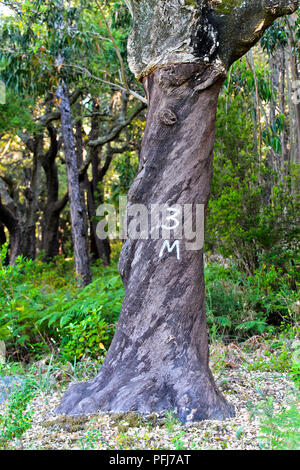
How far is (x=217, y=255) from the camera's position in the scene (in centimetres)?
954

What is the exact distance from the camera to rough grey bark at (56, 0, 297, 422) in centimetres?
377

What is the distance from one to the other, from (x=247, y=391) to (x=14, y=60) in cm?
934

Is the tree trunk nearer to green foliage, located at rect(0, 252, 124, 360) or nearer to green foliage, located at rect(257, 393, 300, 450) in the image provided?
green foliage, located at rect(257, 393, 300, 450)

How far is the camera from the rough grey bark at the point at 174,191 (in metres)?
3.77

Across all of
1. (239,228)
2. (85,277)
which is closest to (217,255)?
(239,228)

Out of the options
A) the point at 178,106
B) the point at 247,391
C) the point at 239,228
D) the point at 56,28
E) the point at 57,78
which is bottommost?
the point at 247,391

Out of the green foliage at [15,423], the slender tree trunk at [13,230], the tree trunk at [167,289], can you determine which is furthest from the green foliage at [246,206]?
the slender tree trunk at [13,230]

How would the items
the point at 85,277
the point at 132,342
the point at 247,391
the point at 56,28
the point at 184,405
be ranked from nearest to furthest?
the point at 184,405 → the point at 132,342 → the point at 247,391 → the point at 56,28 → the point at 85,277

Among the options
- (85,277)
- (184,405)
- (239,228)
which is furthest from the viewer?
(85,277)

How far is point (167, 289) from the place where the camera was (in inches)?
151

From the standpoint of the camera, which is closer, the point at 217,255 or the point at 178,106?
the point at 178,106

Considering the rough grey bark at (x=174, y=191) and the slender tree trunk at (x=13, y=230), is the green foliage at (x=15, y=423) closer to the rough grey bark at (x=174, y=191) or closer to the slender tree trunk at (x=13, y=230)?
the rough grey bark at (x=174, y=191)

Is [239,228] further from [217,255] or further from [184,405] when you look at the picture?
[184,405]

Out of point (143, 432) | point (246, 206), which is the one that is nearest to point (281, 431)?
point (143, 432)
